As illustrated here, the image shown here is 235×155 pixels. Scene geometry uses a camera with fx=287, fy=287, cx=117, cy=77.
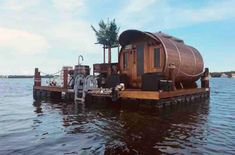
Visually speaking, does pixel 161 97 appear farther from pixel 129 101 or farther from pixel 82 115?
pixel 82 115

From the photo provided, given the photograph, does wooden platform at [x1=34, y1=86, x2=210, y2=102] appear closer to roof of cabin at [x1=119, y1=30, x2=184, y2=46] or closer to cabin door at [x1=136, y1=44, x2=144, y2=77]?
cabin door at [x1=136, y1=44, x2=144, y2=77]

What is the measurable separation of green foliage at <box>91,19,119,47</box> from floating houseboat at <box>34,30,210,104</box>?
316 cm

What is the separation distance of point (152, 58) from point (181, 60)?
8.18 feet

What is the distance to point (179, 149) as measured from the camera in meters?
8.97

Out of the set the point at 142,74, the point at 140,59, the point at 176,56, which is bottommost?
the point at 142,74

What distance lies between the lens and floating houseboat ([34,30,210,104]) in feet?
57.5

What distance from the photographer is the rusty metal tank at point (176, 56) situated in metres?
20.0

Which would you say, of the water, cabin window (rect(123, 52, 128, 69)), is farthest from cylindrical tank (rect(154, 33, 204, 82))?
the water

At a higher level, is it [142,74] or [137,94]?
[142,74]

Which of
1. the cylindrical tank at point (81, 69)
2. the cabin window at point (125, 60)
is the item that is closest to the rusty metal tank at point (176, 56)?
the cabin window at point (125, 60)

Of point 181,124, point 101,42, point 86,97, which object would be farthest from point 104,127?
point 101,42

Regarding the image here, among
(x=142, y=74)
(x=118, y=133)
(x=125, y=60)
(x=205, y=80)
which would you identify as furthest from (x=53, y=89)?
(x=118, y=133)

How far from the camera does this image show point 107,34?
90.1ft

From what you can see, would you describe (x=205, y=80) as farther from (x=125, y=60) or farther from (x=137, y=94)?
(x=137, y=94)
